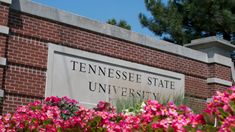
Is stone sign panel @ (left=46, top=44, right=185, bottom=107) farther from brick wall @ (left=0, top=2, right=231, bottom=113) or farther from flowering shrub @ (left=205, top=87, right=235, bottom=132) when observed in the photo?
flowering shrub @ (left=205, top=87, right=235, bottom=132)

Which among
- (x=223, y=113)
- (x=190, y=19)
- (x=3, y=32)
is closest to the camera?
(x=223, y=113)

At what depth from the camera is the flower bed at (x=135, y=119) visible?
3.16 m

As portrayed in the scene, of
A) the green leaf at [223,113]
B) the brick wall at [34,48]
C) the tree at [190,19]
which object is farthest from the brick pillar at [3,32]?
the tree at [190,19]

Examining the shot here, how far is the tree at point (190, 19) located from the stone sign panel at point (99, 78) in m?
12.8

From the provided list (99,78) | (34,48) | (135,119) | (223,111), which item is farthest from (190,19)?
(223,111)

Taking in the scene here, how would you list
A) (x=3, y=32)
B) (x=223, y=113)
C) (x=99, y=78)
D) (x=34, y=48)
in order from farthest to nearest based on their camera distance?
(x=99, y=78), (x=34, y=48), (x=3, y=32), (x=223, y=113)

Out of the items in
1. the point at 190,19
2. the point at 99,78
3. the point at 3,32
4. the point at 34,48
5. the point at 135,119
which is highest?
the point at 190,19

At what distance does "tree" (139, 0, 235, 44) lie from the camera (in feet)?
80.1

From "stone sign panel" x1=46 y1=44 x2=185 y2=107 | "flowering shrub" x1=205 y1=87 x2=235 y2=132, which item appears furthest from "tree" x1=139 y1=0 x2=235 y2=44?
"flowering shrub" x1=205 y1=87 x2=235 y2=132

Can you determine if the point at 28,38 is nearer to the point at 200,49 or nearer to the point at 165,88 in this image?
the point at 165,88

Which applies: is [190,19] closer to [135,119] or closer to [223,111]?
[135,119]

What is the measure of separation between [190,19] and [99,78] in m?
16.5

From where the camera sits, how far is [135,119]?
4.70 metres

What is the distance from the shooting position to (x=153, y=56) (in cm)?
1231
